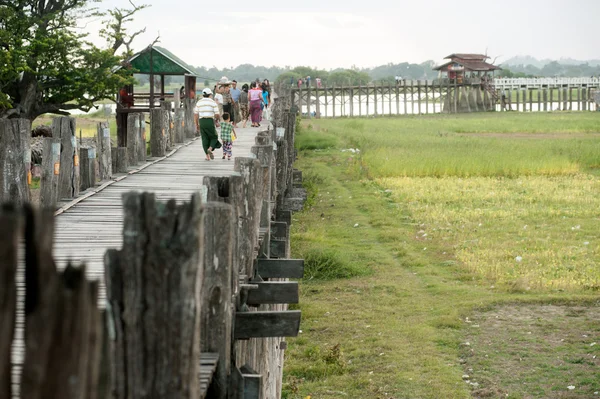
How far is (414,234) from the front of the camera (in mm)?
16906

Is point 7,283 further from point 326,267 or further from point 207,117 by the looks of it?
point 326,267

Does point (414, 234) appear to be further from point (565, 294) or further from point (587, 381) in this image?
point (587, 381)

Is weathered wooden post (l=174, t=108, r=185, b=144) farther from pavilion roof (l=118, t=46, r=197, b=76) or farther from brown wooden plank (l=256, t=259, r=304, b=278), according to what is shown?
pavilion roof (l=118, t=46, r=197, b=76)

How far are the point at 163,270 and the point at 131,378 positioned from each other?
0.34 metres

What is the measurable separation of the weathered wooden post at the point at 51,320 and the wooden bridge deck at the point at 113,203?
98cm

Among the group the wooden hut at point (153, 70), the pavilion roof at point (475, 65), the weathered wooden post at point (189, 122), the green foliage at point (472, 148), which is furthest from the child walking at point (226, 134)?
the pavilion roof at point (475, 65)

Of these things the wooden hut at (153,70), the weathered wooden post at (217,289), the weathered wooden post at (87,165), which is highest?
the wooden hut at (153,70)

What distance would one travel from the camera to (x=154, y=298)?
2689 mm

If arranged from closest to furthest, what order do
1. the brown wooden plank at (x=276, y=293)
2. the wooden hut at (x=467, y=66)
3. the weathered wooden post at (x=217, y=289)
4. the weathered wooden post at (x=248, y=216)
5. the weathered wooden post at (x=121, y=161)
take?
the weathered wooden post at (x=217, y=289) → the weathered wooden post at (x=248, y=216) → the brown wooden plank at (x=276, y=293) → the weathered wooden post at (x=121, y=161) → the wooden hut at (x=467, y=66)

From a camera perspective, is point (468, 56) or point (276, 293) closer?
point (276, 293)

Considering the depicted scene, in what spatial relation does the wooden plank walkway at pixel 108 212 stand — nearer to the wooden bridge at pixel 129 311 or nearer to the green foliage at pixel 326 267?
the wooden bridge at pixel 129 311

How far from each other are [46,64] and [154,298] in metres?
25.4

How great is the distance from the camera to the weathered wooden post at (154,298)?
8.65 ft

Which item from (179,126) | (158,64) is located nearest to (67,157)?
(179,126)
